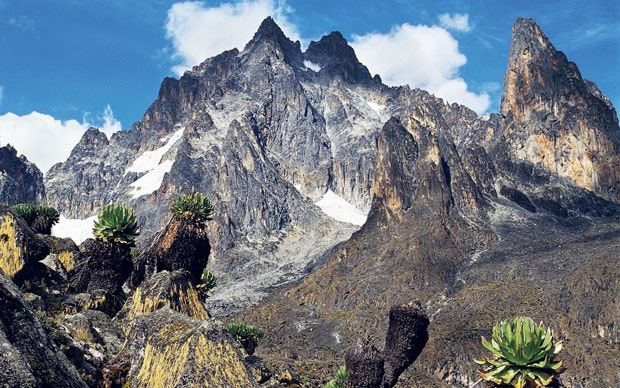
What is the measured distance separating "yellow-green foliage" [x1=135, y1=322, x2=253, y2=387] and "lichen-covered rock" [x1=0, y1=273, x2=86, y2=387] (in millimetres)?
2372

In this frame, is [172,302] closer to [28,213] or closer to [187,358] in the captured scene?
[187,358]

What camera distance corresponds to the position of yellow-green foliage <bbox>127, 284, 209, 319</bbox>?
24.0m

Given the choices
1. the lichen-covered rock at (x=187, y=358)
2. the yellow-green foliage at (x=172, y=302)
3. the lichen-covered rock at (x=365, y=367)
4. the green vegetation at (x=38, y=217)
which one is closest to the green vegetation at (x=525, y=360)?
the lichen-covered rock at (x=365, y=367)

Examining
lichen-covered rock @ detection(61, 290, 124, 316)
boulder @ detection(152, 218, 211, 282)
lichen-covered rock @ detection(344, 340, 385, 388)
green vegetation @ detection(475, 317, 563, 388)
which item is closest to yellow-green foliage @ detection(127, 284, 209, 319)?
lichen-covered rock @ detection(61, 290, 124, 316)

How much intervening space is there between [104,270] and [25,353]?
19890mm

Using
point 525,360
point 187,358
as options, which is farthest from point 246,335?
point 187,358

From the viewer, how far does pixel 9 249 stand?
26922mm

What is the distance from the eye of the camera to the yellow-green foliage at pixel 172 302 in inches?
944

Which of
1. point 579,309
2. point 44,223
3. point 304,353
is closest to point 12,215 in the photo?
point 44,223

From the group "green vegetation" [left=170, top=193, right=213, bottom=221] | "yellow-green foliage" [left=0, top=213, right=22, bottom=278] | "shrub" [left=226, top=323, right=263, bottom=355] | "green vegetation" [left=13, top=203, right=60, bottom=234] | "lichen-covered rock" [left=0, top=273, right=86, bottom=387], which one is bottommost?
"lichen-covered rock" [left=0, top=273, right=86, bottom=387]

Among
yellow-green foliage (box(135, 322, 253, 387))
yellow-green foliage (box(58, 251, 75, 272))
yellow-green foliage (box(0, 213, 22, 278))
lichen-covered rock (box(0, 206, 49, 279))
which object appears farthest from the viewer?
yellow-green foliage (box(58, 251, 75, 272))

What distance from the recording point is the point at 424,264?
646 feet

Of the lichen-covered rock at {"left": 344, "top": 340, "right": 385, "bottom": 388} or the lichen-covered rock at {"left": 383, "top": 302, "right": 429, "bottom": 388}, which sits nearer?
the lichen-covered rock at {"left": 344, "top": 340, "right": 385, "bottom": 388}

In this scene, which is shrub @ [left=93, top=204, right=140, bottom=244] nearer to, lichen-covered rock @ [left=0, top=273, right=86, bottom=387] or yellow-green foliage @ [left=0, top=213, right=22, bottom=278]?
yellow-green foliage @ [left=0, top=213, right=22, bottom=278]
